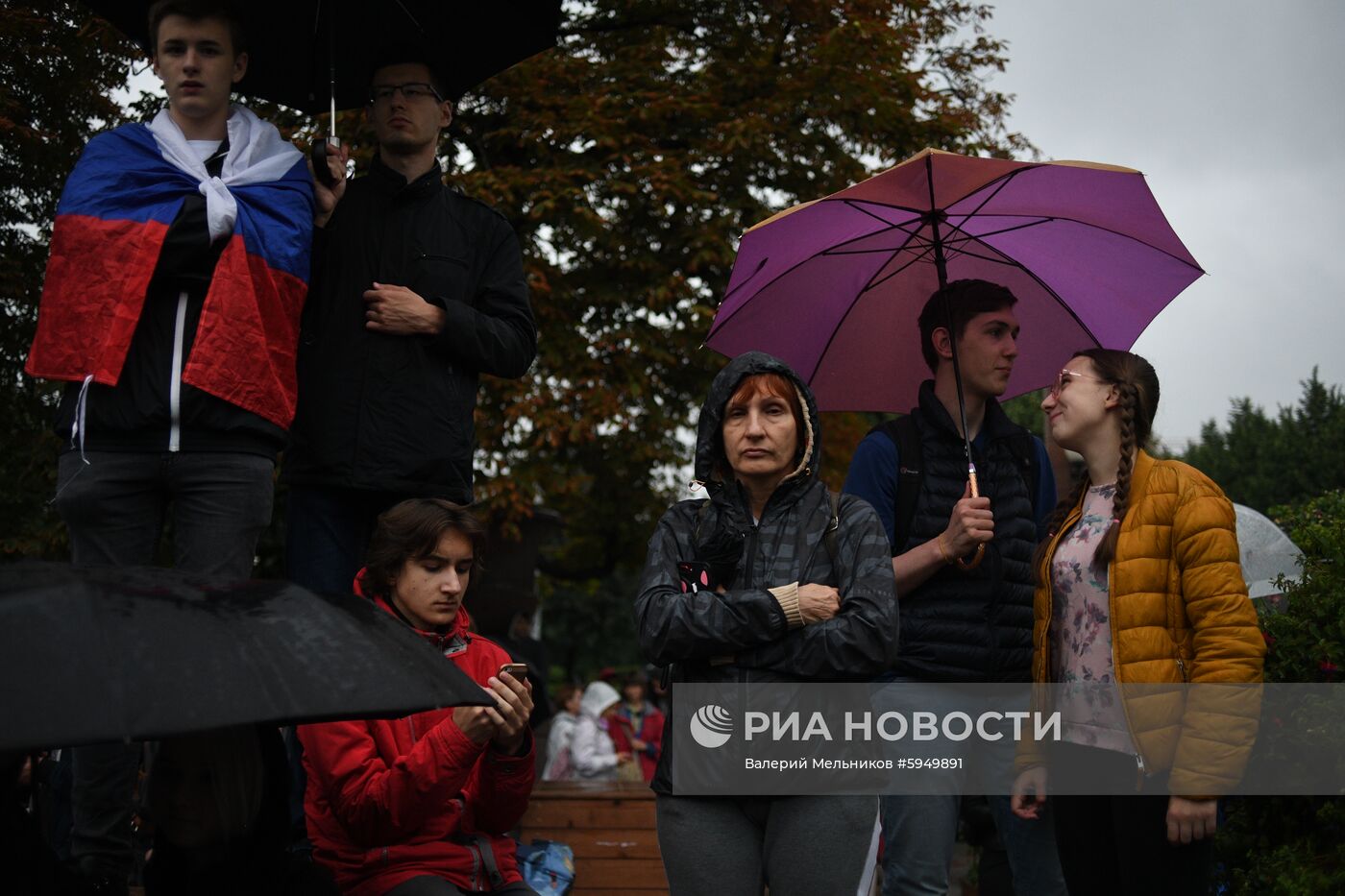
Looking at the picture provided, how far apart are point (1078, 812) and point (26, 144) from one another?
19.4 ft

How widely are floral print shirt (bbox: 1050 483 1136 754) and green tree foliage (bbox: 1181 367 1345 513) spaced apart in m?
14.4

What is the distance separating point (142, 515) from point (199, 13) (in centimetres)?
146

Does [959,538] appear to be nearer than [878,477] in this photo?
Yes

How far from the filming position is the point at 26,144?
7035 mm

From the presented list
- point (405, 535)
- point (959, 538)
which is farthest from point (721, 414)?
point (405, 535)

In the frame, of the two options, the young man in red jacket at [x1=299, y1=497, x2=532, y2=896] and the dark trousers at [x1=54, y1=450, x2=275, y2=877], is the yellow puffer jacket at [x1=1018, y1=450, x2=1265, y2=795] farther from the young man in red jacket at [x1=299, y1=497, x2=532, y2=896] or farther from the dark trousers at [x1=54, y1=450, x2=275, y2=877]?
the dark trousers at [x1=54, y1=450, x2=275, y2=877]

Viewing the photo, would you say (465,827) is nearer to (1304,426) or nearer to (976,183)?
(976,183)

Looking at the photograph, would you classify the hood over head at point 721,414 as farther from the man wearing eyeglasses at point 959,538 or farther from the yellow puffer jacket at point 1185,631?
the yellow puffer jacket at point 1185,631

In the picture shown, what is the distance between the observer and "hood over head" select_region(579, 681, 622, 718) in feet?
45.6

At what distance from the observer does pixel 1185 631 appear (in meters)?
3.74

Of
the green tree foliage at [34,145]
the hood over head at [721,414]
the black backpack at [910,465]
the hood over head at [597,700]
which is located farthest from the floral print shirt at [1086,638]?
the hood over head at [597,700]

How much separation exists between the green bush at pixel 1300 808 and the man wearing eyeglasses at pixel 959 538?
35.3 inches

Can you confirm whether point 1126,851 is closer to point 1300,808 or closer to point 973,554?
point 973,554

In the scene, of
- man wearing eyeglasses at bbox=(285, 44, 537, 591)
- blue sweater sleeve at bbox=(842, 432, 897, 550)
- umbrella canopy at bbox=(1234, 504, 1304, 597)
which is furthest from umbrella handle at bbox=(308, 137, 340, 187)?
umbrella canopy at bbox=(1234, 504, 1304, 597)
